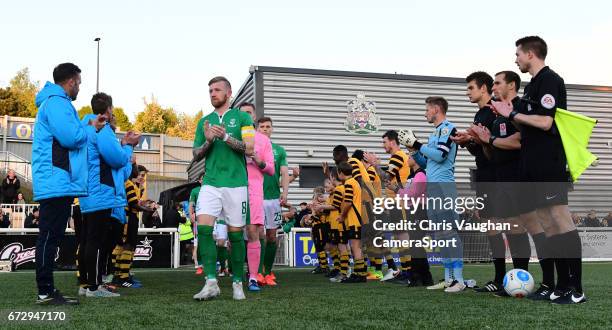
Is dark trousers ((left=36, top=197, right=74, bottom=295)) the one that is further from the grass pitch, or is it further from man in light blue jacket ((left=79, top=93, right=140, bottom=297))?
man in light blue jacket ((left=79, top=93, right=140, bottom=297))

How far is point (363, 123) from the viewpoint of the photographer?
17.3 metres

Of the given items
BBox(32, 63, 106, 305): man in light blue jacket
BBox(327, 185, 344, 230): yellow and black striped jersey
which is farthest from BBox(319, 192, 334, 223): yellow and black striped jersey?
BBox(32, 63, 106, 305): man in light blue jacket

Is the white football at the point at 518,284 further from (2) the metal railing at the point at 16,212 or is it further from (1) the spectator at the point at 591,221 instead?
(2) the metal railing at the point at 16,212

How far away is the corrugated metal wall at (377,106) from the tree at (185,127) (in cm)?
5759

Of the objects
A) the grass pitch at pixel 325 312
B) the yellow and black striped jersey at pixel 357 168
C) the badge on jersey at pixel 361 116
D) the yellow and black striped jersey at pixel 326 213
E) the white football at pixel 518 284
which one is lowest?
the grass pitch at pixel 325 312

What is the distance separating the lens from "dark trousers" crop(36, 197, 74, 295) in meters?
4.82

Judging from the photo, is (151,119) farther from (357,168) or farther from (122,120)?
(357,168)

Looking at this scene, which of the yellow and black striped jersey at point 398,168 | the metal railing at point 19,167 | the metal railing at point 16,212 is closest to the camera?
the yellow and black striped jersey at point 398,168

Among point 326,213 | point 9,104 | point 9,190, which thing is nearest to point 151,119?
point 9,104

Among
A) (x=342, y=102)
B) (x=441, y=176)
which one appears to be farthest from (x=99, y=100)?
(x=342, y=102)

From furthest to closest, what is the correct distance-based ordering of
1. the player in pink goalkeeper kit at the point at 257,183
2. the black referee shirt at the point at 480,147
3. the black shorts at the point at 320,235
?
the black shorts at the point at 320,235 < the player in pink goalkeeper kit at the point at 257,183 < the black referee shirt at the point at 480,147

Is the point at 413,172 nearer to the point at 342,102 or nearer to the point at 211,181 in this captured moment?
the point at 211,181

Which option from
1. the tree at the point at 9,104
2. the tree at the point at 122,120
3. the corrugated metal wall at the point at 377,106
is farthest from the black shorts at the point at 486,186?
the tree at the point at 122,120

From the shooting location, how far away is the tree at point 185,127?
7425cm
